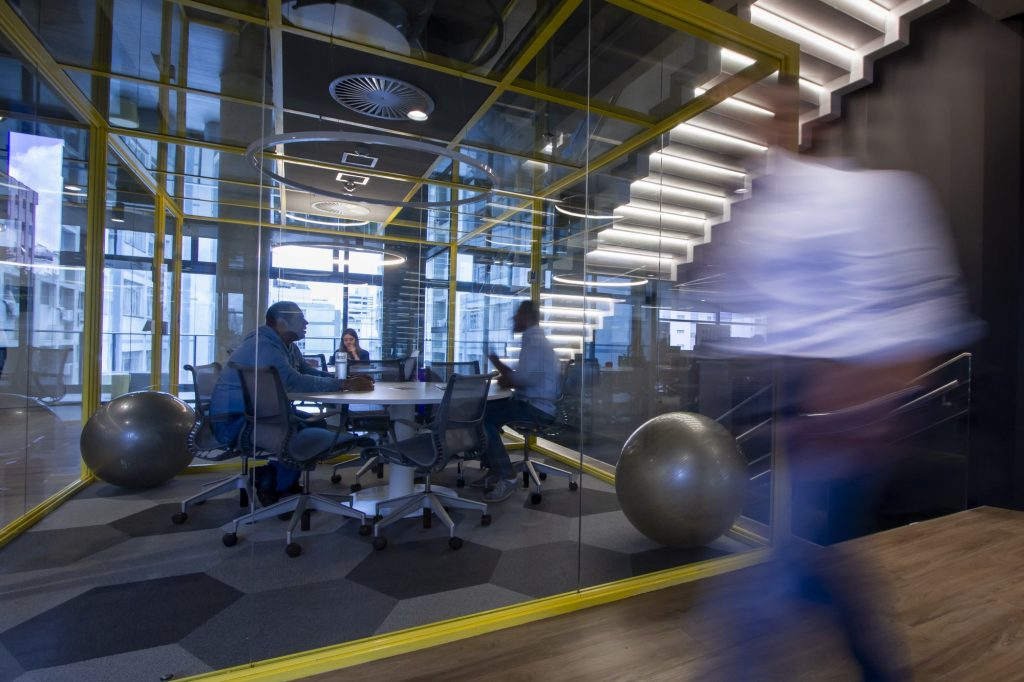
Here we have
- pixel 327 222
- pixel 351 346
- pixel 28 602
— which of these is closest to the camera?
pixel 28 602

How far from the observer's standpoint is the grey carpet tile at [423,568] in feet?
9.06

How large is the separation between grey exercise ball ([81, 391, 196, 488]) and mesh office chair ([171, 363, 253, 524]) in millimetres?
74

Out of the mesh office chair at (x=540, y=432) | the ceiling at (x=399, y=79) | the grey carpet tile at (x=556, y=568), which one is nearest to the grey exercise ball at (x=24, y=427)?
the ceiling at (x=399, y=79)

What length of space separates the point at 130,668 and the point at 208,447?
1.21 m

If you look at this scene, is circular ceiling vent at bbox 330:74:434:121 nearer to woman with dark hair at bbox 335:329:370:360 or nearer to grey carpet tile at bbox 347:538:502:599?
woman with dark hair at bbox 335:329:370:360

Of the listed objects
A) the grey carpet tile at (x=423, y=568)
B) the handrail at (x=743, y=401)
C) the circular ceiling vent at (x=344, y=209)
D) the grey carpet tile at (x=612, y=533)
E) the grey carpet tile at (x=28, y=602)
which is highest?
the circular ceiling vent at (x=344, y=209)

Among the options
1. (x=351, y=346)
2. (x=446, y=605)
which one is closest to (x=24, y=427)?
(x=351, y=346)

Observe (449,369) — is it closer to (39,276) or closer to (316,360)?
(316,360)

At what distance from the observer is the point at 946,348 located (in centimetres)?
159

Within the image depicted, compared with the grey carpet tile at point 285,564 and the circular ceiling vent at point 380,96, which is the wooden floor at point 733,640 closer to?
the grey carpet tile at point 285,564

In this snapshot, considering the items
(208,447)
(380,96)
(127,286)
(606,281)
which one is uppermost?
(380,96)

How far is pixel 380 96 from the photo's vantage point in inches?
147

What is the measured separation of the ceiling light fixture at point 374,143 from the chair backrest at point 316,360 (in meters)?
1.00

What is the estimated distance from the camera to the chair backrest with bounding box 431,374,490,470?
3.49 meters
